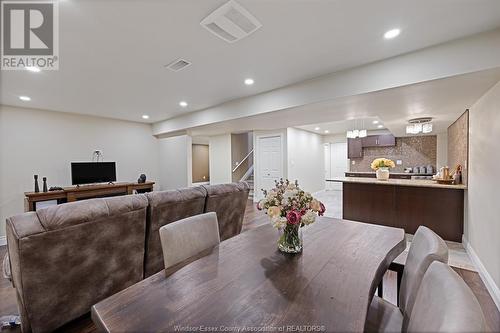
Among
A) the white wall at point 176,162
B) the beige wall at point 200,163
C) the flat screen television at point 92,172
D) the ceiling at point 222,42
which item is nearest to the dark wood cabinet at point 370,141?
the ceiling at point 222,42

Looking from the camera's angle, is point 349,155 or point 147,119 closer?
point 147,119

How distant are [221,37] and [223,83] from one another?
49.7 inches

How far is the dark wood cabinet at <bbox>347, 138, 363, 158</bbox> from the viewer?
784 cm

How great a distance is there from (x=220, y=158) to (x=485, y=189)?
6153 millimetres

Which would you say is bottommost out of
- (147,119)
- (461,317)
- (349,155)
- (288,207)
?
(461,317)

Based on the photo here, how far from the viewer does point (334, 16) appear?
1863 mm

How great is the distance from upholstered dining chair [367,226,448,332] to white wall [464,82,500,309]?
1.62 m

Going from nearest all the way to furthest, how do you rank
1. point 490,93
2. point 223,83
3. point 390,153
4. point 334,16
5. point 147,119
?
point 334,16 → point 490,93 → point 223,83 → point 147,119 → point 390,153

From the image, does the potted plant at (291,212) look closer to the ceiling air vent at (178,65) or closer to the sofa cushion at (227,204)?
the sofa cushion at (227,204)

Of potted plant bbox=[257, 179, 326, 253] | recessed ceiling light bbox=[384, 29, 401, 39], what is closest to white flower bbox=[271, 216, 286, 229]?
potted plant bbox=[257, 179, 326, 253]

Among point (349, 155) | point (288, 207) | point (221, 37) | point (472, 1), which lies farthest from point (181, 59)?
point (349, 155)

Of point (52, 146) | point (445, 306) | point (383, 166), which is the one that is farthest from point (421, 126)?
point (52, 146)

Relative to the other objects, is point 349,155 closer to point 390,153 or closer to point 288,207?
point 390,153

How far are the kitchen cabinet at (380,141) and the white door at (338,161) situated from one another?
1074mm
